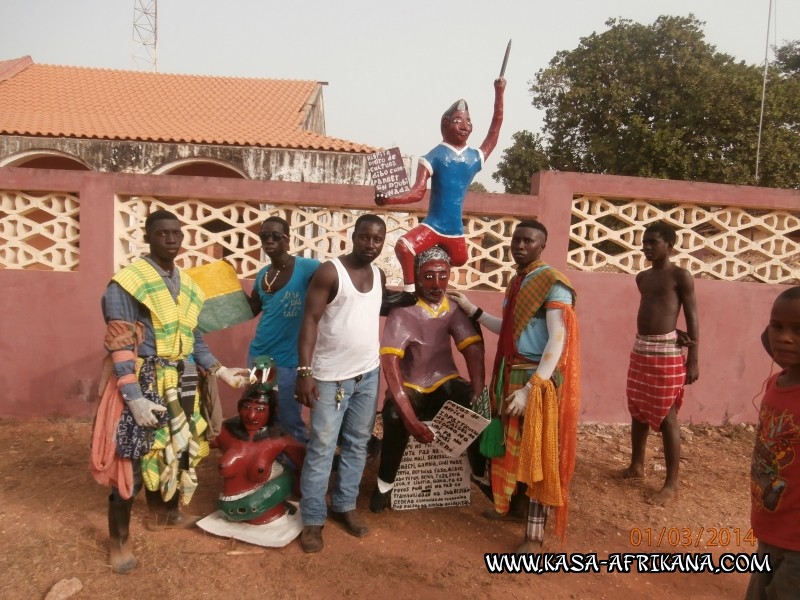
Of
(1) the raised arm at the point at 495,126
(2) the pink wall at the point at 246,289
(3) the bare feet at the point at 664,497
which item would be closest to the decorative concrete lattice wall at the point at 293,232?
(2) the pink wall at the point at 246,289

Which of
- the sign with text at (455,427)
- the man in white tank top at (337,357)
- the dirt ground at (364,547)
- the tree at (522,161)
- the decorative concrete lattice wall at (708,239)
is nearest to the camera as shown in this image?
the dirt ground at (364,547)

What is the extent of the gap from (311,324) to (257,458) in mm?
859

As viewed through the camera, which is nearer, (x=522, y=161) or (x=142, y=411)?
(x=142, y=411)

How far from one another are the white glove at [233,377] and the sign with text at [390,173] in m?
1.26

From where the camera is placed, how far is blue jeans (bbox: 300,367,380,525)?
297 cm

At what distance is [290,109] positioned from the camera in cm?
1363

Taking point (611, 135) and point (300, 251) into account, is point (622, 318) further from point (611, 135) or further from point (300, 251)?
point (611, 135)

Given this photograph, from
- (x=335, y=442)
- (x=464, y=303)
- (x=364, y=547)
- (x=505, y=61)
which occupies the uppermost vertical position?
(x=505, y=61)

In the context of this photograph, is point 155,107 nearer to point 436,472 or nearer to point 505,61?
point 505,61

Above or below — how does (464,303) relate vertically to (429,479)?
above

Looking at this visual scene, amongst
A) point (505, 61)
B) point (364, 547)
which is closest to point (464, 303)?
point (505, 61)

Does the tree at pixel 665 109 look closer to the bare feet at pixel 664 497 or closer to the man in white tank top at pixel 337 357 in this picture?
the bare feet at pixel 664 497

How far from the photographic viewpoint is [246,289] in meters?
4.79

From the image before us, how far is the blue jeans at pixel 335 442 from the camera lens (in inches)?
117
